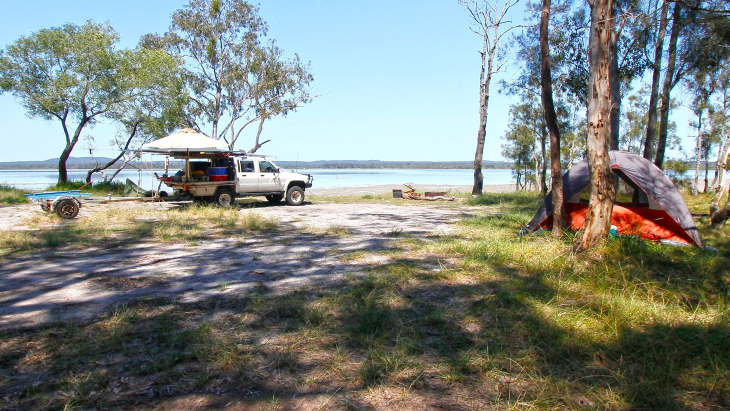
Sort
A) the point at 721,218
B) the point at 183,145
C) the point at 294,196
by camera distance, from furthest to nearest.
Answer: the point at 294,196
the point at 183,145
the point at 721,218

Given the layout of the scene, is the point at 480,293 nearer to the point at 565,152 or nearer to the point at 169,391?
the point at 169,391

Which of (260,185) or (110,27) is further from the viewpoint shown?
(110,27)

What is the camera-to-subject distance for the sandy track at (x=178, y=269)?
4.66 m

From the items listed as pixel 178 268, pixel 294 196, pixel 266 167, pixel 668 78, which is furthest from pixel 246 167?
pixel 668 78

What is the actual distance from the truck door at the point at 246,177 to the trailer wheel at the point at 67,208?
490cm

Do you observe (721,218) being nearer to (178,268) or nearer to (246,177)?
(178,268)

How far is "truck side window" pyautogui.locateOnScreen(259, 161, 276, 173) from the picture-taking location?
16.4 metres

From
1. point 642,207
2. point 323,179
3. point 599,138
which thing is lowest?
point 323,179

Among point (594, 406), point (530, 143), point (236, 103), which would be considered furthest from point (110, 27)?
point (530, 143)

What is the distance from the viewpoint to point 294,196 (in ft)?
57.0

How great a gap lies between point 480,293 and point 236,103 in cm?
2871

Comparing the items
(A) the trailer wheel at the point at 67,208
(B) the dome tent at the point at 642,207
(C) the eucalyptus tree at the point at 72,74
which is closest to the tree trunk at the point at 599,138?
(B) the dome tent at the point at 642,207

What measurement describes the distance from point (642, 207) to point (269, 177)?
11707 millimetres

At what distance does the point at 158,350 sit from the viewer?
3475mm
